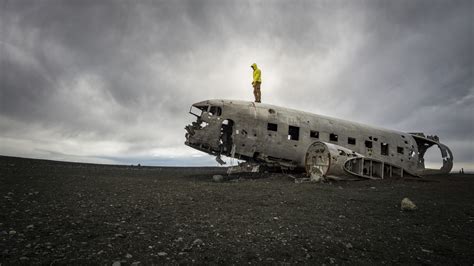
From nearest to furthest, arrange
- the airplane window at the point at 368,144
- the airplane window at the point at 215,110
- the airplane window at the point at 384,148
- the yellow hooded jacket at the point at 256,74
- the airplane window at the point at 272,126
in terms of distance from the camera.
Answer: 1. the airplane window at the point at 215,110
2. the airplane window at the point at 272,126
3. the yellow hooded jacket at the point at 256,74
4. the airplane window at the point at 368,144
5. the airplane window at the point at 384,148

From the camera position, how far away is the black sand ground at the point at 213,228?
3.67 meters

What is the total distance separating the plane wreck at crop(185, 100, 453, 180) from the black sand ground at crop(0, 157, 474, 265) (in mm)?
5383

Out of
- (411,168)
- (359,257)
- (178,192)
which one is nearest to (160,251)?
(359,257)

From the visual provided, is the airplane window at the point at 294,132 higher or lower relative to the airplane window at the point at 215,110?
lower

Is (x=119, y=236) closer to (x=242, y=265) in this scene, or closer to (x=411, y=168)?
(x=242, y=265)

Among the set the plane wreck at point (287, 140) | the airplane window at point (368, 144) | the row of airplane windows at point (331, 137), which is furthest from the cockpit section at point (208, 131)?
the airplane window at point (368, 144)

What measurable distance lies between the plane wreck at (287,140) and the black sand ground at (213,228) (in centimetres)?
538

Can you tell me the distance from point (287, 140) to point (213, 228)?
443 inches

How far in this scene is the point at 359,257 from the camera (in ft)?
13.1

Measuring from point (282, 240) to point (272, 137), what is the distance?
1078 cm

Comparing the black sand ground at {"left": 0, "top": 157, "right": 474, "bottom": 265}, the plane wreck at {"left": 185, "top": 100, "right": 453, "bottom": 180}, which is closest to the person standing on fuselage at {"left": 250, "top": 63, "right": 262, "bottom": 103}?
the plane wreck at {"left": 185, "top": 100, "right": 453, "bottom": 180}

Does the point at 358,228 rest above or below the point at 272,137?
below

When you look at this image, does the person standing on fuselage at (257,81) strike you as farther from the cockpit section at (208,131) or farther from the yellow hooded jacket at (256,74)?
the cockpit section at (208,131)

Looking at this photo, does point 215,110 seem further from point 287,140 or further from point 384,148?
point 384,148
